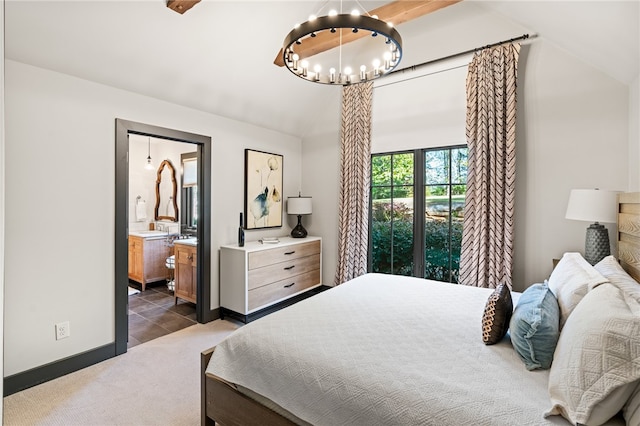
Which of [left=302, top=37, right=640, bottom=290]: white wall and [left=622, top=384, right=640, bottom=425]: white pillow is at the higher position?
[left=302, top=37, right=640, bottom=290]: white wall

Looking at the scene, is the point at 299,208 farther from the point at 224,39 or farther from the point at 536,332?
the point at 536,332

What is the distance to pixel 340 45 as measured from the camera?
94.3 inches

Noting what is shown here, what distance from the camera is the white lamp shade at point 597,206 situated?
7.66ft

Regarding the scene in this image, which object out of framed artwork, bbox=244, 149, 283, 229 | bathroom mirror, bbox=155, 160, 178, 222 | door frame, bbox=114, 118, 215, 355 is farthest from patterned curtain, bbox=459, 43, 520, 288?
bathroom mirror, bbox=155, 160, 178, 222

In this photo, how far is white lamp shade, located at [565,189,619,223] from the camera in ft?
7.66

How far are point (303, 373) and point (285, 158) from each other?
3.48m

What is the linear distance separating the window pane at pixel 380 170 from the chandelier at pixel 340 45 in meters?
1.27

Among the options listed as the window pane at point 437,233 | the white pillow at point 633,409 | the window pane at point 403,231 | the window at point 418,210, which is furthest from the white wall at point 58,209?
the white pillow at point 633,409

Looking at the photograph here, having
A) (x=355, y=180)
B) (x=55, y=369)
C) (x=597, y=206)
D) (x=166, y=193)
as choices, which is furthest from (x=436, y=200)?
(x=166, y=193)

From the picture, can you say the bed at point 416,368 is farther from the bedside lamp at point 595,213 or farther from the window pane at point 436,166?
the window pane at point 436,166

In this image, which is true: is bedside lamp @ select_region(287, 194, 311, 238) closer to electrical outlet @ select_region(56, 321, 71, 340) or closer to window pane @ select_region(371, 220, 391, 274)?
window pane @ select_region(371, 220, 391, 274)

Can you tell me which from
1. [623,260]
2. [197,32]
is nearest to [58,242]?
[197,32]

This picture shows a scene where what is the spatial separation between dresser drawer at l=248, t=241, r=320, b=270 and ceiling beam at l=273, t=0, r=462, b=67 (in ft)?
6.65

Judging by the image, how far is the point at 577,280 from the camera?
1615mm
